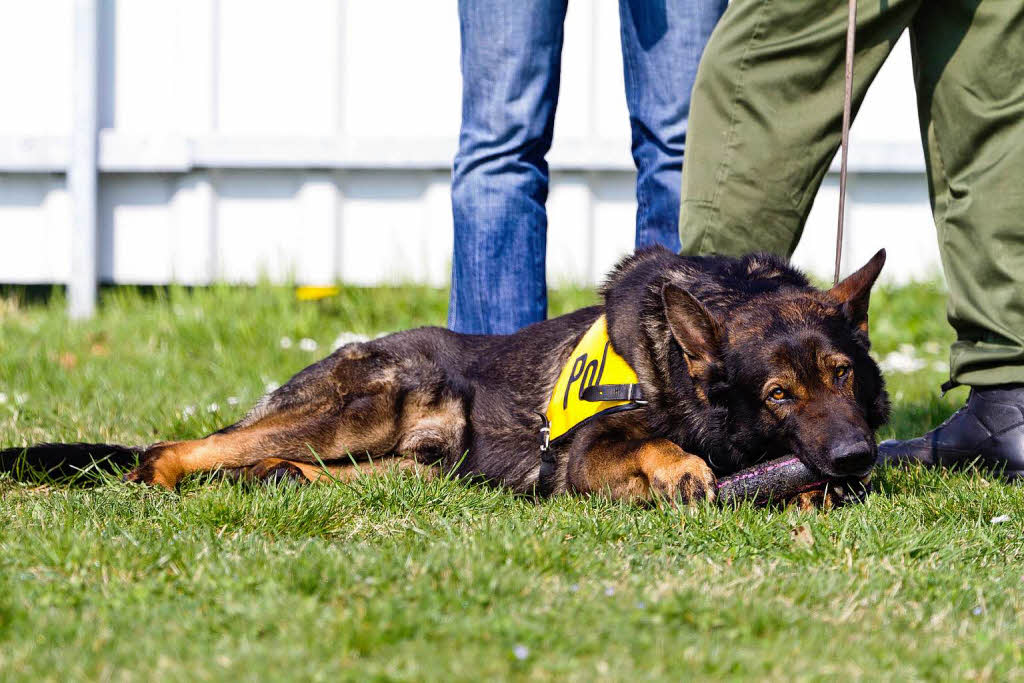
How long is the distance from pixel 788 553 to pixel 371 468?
1471 millimetres

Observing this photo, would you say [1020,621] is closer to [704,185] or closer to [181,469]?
[704,185]

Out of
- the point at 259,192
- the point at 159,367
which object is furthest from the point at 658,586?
the point at 259,192

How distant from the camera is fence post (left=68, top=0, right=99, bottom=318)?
6746 millimetres

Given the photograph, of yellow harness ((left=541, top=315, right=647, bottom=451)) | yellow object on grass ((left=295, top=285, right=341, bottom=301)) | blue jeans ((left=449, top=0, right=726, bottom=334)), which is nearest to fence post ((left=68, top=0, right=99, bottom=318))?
yellow object on grass ((left=295, top=285, right=341, bottom=301))

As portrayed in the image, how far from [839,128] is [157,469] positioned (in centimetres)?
246

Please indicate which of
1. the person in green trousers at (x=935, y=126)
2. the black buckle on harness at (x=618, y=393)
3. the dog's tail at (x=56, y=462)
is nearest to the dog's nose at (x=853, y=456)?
the black buckle on harness at (x=618, y=393)

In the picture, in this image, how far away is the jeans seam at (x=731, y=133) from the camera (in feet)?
10.8

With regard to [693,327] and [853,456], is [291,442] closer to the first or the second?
[693,327]

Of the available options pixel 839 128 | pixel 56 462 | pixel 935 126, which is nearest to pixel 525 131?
pixel 839 128

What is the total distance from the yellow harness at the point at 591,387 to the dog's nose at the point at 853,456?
0.64 metres

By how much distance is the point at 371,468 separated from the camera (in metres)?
3.45

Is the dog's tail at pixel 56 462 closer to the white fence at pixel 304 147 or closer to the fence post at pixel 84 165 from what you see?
the white fence at pixel 304 147

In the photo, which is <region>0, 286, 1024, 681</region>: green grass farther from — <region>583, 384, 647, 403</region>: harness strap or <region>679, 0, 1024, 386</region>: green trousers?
<region>679, 0, 1024, 386</region>: green trousers

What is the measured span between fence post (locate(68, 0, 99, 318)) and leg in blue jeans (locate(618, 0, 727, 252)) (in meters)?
4.04
